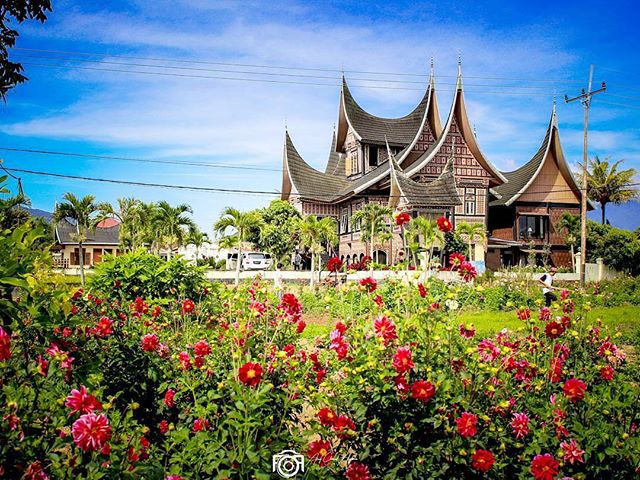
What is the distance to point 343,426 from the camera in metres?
3.10

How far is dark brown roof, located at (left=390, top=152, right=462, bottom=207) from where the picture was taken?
30.7 meters

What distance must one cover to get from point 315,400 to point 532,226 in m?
35.9

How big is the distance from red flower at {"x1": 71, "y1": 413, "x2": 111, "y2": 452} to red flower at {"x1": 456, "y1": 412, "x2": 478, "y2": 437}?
1.97 metres

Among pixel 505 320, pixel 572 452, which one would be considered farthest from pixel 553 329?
pixel 505 320

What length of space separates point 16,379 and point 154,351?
4.00 ft

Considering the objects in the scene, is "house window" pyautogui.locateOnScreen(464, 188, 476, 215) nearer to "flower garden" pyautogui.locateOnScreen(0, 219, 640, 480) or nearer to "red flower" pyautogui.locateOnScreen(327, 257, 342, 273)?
"flower garden" pyautogui.locateOnScreen(0, 219, 640, 480)

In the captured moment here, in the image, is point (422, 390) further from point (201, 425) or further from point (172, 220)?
point (172, 220)

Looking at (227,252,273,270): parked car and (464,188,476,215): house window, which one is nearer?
(464,188,476,215): house window

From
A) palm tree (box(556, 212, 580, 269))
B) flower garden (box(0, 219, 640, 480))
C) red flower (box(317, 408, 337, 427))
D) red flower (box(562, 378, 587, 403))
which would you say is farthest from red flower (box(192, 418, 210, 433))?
palm tree (box(556, 212, 580, 269))

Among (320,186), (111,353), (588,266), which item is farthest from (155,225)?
(111,353)

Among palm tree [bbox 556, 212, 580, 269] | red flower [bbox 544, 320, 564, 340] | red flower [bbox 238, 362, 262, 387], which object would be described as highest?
A: palm tree [bbox 556, 212, 580, 269]

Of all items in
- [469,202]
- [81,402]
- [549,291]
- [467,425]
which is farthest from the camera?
[469,202]

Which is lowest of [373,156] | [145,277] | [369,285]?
[145,277]

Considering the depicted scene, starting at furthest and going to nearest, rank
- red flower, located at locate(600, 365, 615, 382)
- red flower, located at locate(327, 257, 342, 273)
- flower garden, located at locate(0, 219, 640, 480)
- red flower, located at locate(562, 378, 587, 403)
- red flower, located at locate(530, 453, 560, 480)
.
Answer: red flower, located at locate(327, 257, 342, 273)
red flower, located at locate(600, 365, 615, 382)
red flower, located at locate(562, 378, 587, 403)
red flower, located at locate(530, 453, 560, 480)
flower garden, located at locate(0, 219, 640, 480)
